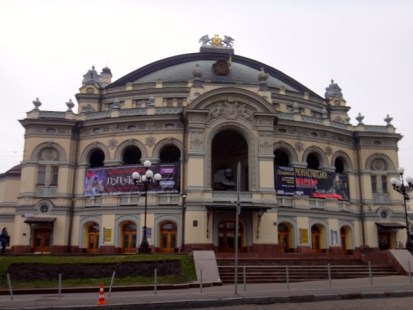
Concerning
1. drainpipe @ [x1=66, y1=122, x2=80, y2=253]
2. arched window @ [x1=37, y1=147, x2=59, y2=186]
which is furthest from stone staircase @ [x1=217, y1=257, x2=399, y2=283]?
arched window @ [x1=37, y1=147, x2=59, y2=186]

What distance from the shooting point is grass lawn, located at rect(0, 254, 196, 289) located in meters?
24.1

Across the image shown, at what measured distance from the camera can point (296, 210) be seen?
42.0 m

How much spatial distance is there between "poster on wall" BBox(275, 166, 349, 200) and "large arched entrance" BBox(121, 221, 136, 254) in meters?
13.7

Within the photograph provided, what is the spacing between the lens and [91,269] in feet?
83.7

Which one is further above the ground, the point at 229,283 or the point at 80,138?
the point at 80,138

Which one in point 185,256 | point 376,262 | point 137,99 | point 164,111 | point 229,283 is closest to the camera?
point 229,283

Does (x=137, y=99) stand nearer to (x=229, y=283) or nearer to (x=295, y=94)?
(x=295, y=94)

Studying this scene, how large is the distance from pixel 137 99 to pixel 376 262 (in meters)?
29.6

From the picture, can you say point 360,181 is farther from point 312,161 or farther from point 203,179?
point 203,179

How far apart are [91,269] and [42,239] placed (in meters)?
18.5

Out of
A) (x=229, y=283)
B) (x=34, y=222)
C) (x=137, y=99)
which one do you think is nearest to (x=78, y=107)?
(x=137, y=99)

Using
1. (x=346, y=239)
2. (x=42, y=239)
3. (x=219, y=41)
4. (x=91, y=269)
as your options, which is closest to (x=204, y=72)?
(x=219, y=41)

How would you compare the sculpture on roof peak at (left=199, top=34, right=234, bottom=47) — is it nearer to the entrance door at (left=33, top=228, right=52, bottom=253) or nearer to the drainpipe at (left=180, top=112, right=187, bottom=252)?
the drainpipe at (left=180, top=112, right=187, bottom=252)

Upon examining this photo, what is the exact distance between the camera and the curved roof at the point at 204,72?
167 ft
